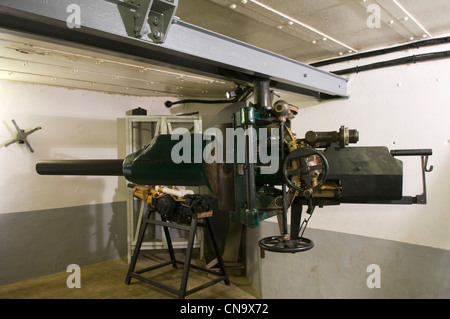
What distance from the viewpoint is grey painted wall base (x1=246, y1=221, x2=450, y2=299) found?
1.80 metres

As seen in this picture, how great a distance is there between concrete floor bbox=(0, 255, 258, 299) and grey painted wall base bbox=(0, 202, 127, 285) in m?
0.14

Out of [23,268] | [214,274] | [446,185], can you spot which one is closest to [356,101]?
[446,185]

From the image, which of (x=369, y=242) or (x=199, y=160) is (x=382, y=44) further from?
(x=199, y=160)

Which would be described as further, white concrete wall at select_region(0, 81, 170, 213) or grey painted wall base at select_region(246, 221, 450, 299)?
white concrete wall at select_region(0, 81, 170, 213)

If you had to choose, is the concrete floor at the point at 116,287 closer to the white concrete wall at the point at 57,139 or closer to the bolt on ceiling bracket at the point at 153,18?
the white concrete wall at the point at 57,139

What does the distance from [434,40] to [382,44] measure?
281 millimetres

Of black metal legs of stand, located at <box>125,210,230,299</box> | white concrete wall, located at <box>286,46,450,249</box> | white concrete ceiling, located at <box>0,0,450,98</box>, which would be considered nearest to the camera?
white concrete ceiling, located at <box>0,0,450,98</box>

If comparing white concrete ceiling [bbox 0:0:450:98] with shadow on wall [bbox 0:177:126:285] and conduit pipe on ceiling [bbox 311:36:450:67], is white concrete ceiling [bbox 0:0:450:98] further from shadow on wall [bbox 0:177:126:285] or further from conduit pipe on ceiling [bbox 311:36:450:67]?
shadow on wall [bbox 0:177:126:285]

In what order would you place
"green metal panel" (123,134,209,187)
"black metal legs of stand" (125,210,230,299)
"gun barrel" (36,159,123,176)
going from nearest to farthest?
"green metal panel" (123,134,209,187) < "gun barrel" (36,159,123,176) < "black metal legs of stand" (125,210,230,299)

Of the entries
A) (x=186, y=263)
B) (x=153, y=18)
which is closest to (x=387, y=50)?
(x=153, y=18)

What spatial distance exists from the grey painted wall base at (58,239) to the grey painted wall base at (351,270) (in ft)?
6.62

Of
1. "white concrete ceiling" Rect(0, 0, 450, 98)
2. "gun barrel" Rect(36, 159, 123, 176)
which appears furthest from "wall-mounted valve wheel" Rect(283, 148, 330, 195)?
"white concrete ceiling" Rect(0, 0, 450, 98)

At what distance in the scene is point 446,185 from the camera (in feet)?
5.69

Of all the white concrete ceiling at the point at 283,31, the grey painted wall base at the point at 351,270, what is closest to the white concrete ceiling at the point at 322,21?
the white concrete ceiling at the point at 283,31
